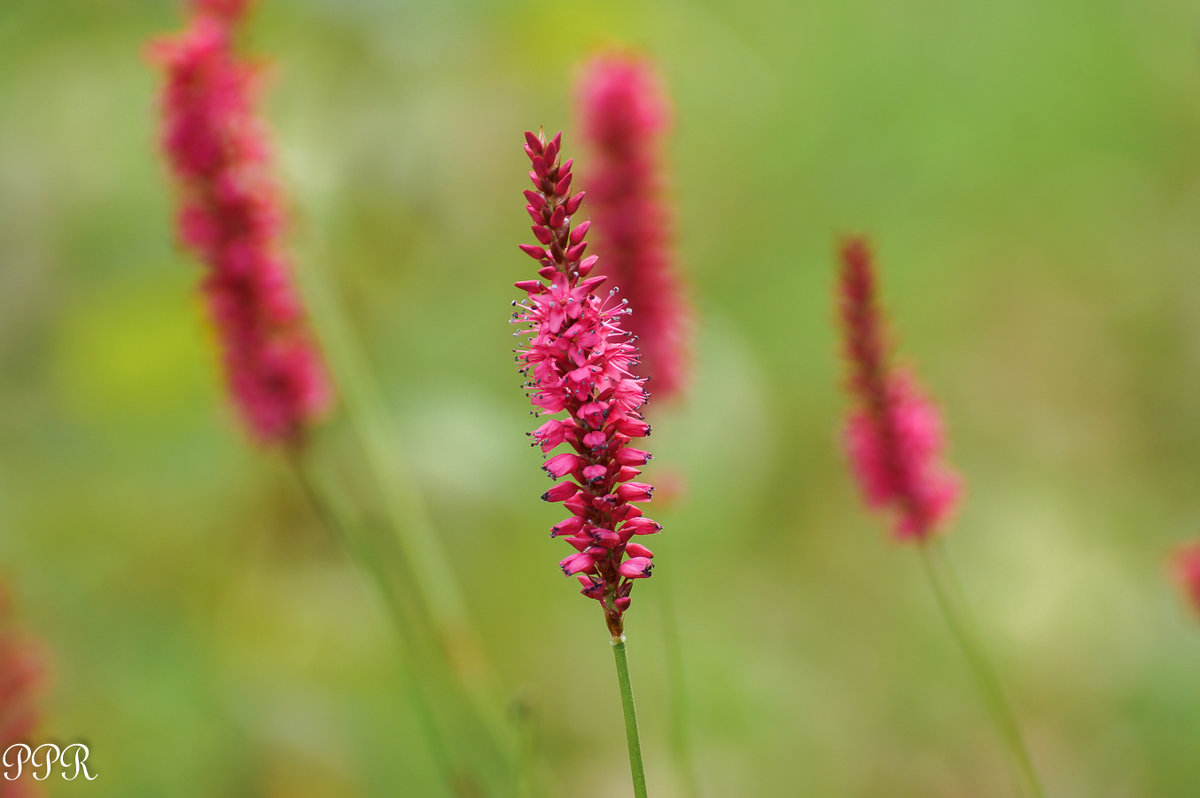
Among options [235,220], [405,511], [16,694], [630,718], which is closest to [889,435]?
[630,718]

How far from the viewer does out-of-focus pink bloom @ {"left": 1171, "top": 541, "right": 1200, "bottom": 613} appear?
8.63ft

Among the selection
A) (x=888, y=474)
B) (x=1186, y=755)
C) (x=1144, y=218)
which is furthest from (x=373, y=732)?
(x=1144, y=218)

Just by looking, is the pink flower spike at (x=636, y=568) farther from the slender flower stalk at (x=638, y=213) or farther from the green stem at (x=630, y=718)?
the slender flower stalk at (x=638, y=213)

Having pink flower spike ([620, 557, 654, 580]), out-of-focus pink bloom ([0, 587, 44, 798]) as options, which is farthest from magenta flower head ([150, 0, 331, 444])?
pink flower spike ([620, 557, 654, 580])

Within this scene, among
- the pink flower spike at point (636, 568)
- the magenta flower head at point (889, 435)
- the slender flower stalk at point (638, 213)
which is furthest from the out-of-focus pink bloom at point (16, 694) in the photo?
the magenta flower head at point (889, 435)

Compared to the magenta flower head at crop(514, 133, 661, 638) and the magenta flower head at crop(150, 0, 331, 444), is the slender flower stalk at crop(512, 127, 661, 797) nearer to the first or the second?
the magenta flower head at crop(514, 133, 661, 638)

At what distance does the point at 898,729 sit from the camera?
446 centimetres

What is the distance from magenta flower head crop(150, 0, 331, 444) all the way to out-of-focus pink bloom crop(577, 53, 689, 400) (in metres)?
0.97

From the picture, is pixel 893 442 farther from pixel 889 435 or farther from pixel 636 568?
pixel 636 568

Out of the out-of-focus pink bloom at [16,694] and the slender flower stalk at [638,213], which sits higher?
the slender flower stalk at [638,213]

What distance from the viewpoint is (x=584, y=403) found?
1801 millimetres

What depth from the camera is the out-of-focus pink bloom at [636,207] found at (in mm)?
3184

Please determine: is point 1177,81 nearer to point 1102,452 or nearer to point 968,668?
point 1102,452

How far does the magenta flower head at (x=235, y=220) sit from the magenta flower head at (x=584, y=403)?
1.48 metres
